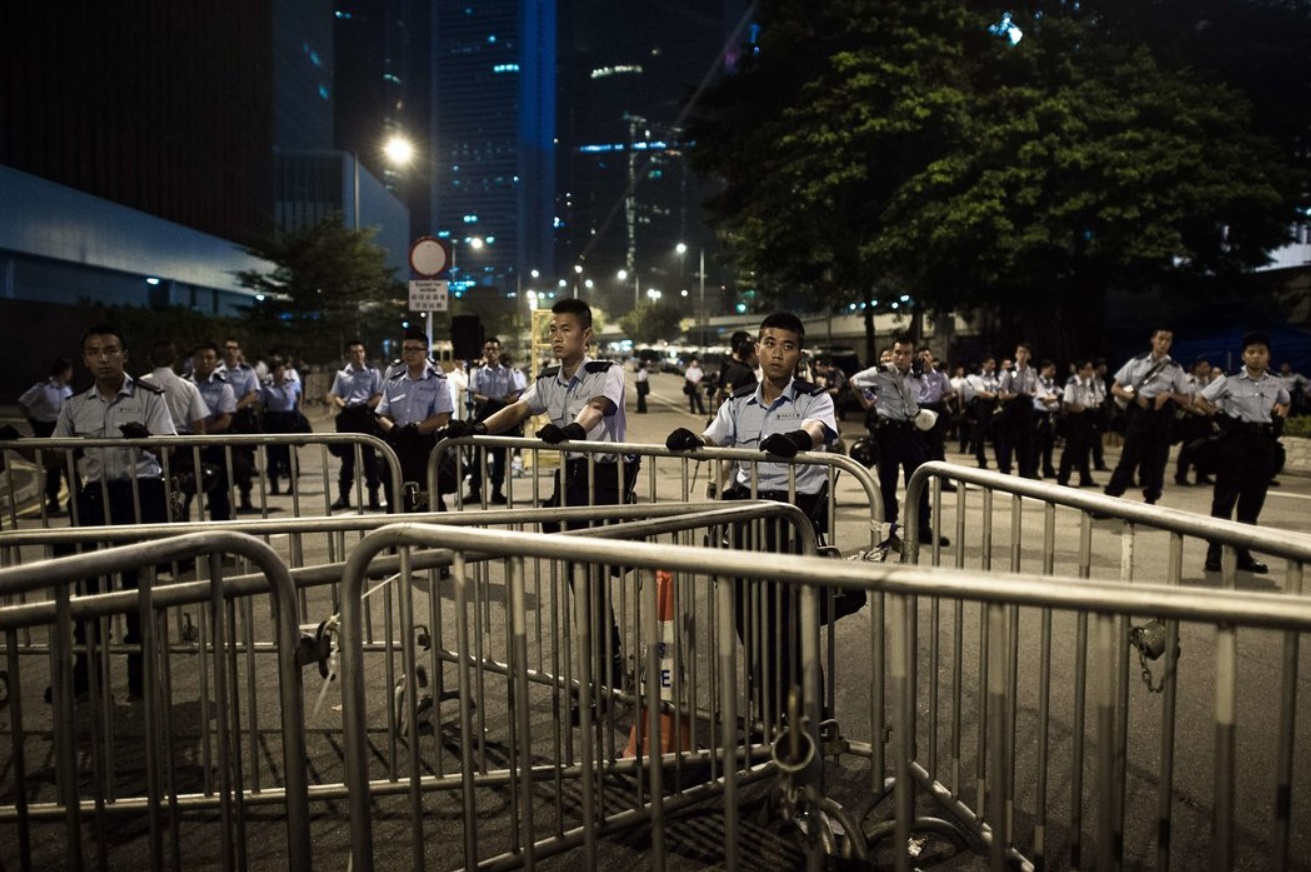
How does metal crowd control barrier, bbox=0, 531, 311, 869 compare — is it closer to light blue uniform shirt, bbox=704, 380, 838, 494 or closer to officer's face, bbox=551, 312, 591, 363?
light blue uniform shirt, bbox=704, 380, 838, 494

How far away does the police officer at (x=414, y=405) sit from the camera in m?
10.2

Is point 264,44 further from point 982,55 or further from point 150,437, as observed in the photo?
point 150,437

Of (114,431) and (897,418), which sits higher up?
(114,431)

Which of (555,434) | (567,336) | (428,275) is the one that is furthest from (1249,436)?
(428,275)

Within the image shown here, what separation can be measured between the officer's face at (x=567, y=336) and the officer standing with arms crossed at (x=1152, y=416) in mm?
7112

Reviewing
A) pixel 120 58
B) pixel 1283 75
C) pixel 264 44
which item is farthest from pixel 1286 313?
pixel 264 44

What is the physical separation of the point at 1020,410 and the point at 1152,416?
11.3ft

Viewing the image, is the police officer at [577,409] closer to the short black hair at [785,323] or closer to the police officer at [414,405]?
the short black hair at [785,323]

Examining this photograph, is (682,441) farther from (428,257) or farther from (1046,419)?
(1046,419)

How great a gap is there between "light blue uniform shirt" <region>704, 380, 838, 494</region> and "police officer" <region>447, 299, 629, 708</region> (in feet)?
2.63

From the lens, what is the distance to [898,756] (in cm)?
232

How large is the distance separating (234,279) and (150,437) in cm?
5536

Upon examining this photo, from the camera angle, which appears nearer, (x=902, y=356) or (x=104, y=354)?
(x=104, y=354)

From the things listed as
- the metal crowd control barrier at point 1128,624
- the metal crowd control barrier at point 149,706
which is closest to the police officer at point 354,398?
the metal crowd control barrier at point 149,706
